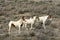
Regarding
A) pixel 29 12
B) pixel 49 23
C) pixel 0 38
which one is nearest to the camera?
pixel 0 38

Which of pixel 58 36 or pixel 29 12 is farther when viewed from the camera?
pixel 29 12

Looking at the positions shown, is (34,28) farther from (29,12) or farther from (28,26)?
(29,12)

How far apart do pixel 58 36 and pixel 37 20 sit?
2115mm

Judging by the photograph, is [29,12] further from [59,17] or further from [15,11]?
[59,17]

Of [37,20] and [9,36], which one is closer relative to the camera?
[9,36]

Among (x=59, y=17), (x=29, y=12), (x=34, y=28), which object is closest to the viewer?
(x=34, y=28)

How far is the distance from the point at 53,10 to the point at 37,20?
9518 millimetres

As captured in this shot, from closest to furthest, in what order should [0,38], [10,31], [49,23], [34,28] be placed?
[0,38]
[10,31]
[34,28]
[49,23]

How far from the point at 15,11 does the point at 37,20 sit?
950 cm

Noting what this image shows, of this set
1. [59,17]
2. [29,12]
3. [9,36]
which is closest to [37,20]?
[9,36]

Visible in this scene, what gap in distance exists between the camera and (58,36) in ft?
49.8

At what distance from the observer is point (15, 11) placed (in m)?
25.9

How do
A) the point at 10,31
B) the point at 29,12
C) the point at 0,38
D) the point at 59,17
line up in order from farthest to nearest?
1. the point at 29,12
2. the point at 59,17
3. the point at 10,31
4. the point at 0,38

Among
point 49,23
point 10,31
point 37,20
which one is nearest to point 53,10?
point 49,23
